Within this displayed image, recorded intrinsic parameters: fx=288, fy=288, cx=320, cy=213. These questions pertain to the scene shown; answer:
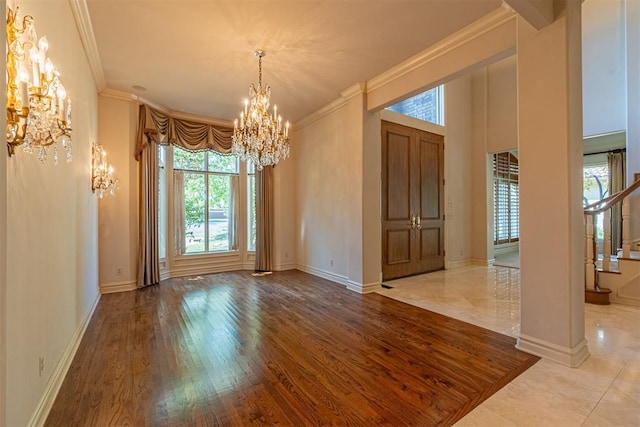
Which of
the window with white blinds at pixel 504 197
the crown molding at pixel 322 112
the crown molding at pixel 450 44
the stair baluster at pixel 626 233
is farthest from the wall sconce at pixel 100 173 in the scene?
the window with white blinds at pixel 504 197

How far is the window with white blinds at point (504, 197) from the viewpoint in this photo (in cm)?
705

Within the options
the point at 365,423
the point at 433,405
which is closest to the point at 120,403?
the point at 365,423

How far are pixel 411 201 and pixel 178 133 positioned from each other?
4563 millimetres

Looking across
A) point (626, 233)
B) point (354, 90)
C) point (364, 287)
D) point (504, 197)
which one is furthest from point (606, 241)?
point (354, 90)

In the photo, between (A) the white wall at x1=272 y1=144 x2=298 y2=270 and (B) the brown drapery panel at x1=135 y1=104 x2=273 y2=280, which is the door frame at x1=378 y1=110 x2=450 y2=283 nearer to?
(A) the white wall at x1=272 y1=144 x2=298 y2=270

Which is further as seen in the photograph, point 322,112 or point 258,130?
point 322,112

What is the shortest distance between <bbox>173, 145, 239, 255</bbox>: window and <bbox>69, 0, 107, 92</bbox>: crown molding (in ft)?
6.22

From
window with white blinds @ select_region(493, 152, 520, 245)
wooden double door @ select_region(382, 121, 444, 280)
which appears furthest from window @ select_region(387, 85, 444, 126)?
window with white blinds @ select_region(493, 152, 520, 245)

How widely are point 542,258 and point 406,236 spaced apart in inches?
118

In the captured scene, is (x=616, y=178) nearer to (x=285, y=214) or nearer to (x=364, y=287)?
(x=364, y=287)

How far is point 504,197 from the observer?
7.27 m

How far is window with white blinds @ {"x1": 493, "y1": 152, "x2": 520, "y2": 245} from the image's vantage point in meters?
7.05

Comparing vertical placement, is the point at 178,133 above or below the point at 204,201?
above

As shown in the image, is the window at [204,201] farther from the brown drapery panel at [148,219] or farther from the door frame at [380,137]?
the door frame at [380,137]
